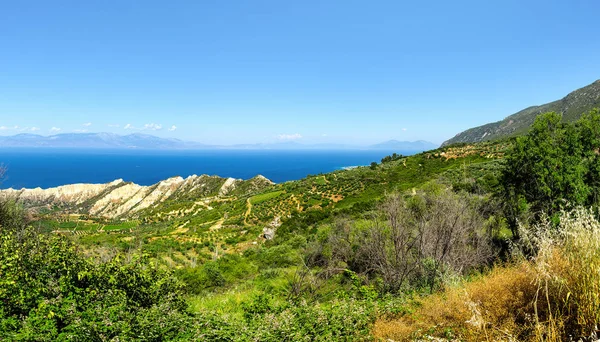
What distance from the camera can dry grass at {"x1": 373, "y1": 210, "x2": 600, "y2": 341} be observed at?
11.8ft

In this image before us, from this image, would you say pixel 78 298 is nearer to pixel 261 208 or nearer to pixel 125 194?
pixel 261 208

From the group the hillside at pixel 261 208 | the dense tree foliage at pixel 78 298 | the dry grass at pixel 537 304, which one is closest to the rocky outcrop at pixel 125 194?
the hillside at pixel 261 208

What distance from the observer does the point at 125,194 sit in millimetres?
105625

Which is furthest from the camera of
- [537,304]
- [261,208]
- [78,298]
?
[261,208]

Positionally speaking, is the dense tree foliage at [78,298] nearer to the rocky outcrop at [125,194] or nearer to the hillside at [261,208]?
the hillside at [261,208]

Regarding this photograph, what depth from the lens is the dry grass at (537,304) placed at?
358 centimetres

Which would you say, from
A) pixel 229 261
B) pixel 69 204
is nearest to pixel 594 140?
pixel 229 261

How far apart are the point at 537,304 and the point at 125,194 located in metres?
122

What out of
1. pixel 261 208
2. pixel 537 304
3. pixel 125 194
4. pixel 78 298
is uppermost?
pixel 537 304

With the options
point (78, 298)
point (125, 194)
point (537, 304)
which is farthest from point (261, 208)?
point (125, 194)

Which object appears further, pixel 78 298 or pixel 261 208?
pixel 261 208

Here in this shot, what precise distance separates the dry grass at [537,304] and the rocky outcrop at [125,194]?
78404mm

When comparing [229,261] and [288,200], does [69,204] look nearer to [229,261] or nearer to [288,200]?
[288,200]

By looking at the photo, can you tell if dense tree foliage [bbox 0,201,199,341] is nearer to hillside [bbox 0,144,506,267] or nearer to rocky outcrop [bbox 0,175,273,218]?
hillside [bbox 0,144,506,267]
